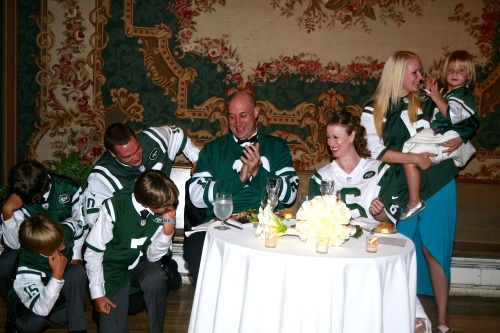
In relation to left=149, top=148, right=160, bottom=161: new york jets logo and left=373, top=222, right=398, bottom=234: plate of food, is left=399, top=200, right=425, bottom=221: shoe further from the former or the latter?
left=149, top=148, right=160, bottom=161: new york jets logo

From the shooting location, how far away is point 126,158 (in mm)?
3861

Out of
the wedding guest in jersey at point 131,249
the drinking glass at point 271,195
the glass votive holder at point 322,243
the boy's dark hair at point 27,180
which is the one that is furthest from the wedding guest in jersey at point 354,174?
the boy's dark hair at point 27,180

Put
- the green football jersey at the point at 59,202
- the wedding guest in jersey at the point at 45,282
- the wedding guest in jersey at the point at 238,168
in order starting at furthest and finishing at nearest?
the wedding guest in jersey at the point at 238,168 < the green football jersey at the point at 59,202 < the wedding guest in jersey at the point at 45,282

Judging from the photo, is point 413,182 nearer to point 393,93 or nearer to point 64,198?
point 393,93

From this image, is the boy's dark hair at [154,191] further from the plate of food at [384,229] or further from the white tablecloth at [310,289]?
the plate of food at [384,229]

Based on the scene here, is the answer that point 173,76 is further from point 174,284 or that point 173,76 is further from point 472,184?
point 472,184

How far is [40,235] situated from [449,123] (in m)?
2.50

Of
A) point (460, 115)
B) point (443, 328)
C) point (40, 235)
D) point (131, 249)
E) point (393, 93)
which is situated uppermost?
point (393, 93)

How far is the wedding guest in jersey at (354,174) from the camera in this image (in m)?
3.70

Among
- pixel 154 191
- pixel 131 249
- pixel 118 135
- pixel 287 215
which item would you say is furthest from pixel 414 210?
pixel 118 135

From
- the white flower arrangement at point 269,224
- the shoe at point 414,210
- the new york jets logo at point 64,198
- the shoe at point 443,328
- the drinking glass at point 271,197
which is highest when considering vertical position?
the drinking glass at point 271,197

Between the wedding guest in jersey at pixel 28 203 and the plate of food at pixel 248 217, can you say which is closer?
the plate of food at pixel 248 217

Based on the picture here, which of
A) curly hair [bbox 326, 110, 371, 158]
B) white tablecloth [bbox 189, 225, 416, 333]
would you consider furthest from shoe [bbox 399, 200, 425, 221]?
white tablecloth [bbox 189, 225, 416, 333]

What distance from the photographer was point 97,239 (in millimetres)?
3309
